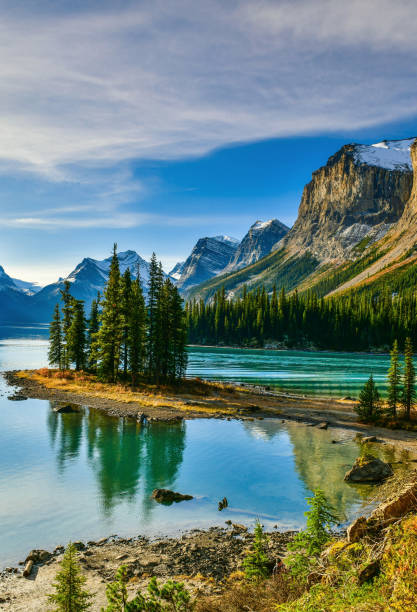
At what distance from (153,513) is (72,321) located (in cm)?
Answer: 5135

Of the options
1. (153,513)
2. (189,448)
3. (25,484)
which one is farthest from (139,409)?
(153,513)

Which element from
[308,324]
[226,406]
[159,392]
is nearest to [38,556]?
[226,406]

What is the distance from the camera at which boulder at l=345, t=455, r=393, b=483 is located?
21.9m

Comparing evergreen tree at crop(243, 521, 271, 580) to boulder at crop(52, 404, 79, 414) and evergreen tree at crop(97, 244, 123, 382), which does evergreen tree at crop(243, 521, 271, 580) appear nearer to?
boulder at crop(52, 404, 79, 414)

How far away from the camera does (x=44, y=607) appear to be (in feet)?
35.7

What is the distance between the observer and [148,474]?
23750mm

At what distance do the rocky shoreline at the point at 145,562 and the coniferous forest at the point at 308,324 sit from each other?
145m

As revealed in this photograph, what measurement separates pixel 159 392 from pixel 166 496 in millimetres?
32103

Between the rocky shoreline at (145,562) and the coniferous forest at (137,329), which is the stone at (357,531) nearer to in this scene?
the rocky shoreline at (145,562)

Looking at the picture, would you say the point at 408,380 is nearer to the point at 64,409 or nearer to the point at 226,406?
the point at 226,406

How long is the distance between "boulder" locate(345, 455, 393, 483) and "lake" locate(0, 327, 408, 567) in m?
0.78

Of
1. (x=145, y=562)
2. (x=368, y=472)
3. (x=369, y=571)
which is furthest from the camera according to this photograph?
(x=368, y=472)

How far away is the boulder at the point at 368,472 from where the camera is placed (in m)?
21.9

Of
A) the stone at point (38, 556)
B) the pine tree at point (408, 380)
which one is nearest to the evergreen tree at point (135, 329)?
the pine tree at point (408, 380)
